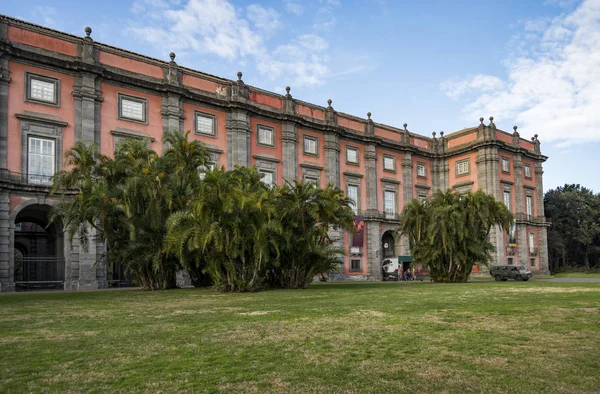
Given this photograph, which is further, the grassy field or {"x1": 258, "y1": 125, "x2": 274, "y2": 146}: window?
{"x1": 258, "y1": 125, "x2": 274, "y2": 146}: window

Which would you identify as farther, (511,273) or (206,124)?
(206,124)

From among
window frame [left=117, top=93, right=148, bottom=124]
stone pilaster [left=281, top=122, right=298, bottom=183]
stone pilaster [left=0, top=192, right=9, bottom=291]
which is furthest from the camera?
stone pilaster [left=281, top=122, right=298, bottom=183]

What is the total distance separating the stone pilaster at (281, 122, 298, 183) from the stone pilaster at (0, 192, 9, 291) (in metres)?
18.3

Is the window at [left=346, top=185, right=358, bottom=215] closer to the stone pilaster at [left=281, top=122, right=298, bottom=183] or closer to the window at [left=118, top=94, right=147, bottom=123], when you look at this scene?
the stone pilaster at [left=281, top=122, right=298, bottom=183]

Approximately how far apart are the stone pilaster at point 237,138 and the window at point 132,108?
593cm

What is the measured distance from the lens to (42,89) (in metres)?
26.8

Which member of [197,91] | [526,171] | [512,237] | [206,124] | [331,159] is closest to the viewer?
[197,91]

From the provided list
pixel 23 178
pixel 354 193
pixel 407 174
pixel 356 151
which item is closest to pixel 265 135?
pixel 356 151

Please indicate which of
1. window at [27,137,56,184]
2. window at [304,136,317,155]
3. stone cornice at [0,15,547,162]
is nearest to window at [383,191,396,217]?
stone cornice at [0,15,547,162]

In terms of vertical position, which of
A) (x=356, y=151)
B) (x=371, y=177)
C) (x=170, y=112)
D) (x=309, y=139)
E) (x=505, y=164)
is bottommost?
(x=371, y=177)

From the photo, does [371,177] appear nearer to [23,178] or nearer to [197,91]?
[197,91]

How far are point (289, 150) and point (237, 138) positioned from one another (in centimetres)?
465

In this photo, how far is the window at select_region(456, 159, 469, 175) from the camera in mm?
47406

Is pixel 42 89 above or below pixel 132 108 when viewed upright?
above
